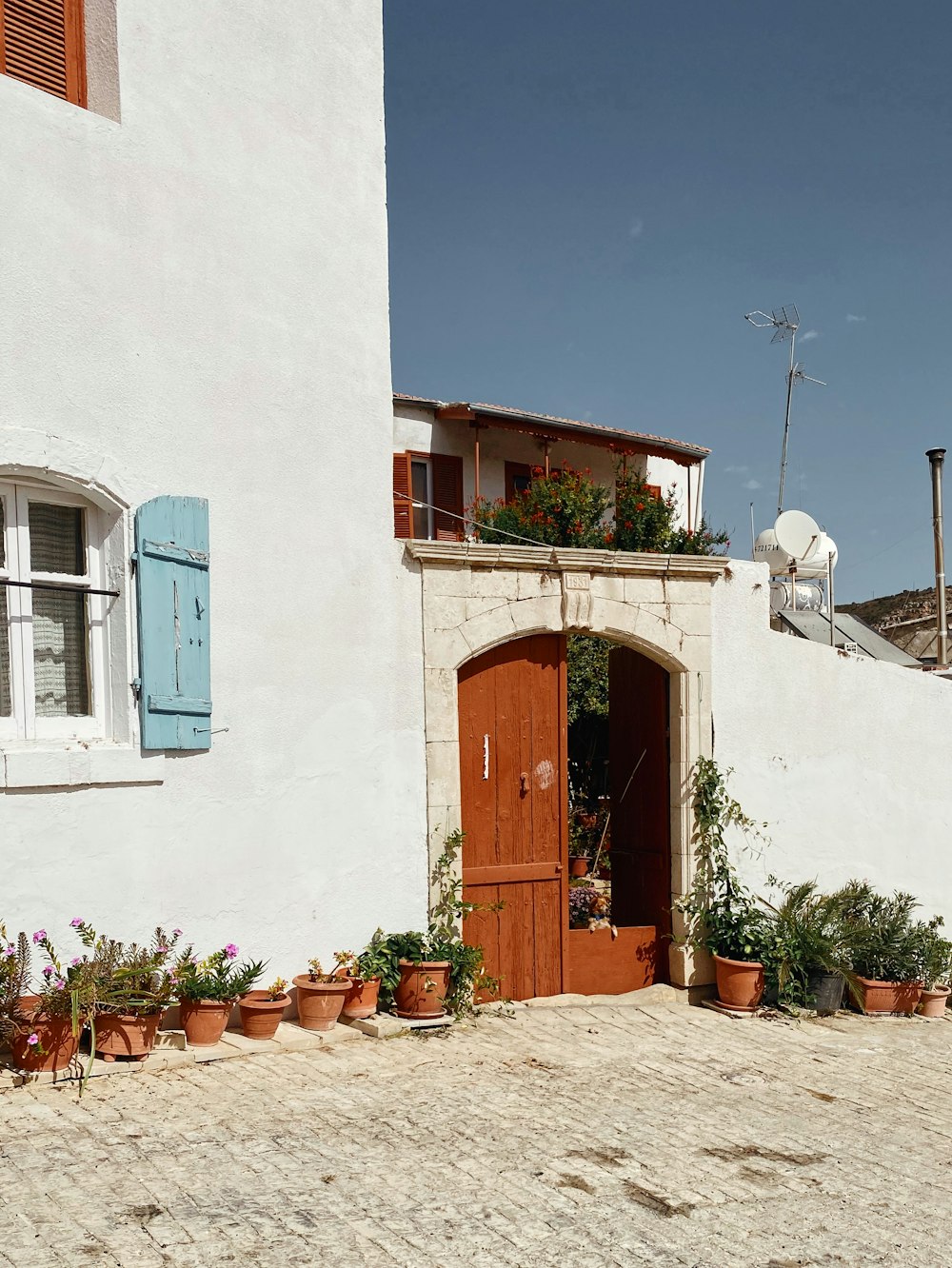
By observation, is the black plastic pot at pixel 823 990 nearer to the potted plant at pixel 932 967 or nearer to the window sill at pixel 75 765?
the potted plant at pixel 932 967

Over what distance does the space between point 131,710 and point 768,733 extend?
14.5 feet

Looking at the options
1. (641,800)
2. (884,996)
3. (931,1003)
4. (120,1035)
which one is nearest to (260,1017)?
(120,1035)

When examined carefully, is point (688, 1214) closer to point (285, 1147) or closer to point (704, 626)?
point (285, 1147)

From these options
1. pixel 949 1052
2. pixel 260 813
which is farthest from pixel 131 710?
pixel 949 1052

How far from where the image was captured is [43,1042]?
196 inches

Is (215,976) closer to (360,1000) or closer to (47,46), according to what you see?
(360,1000)

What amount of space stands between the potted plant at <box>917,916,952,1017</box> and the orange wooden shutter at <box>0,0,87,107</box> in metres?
7.56

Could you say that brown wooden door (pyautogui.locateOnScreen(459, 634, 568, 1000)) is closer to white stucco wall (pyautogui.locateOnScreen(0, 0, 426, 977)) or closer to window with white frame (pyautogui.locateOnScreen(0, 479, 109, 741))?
white stucco wall (pyautogui.locateOnScreen(0, 0, 426, 977))

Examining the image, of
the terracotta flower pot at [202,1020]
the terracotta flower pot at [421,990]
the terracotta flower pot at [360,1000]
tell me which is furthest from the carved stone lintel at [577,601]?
the terracotta flower pot at [202,1020]

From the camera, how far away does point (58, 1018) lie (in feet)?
16.3

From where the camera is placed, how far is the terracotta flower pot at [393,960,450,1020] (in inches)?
252

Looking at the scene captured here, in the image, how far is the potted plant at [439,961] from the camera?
6.43 meters

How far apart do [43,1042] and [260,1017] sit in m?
1.16

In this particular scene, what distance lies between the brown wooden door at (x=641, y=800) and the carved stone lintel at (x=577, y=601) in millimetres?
884
